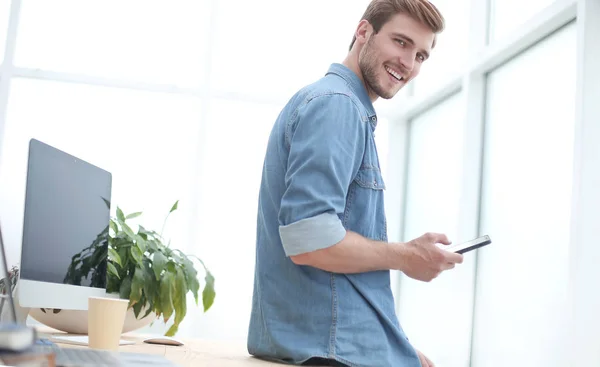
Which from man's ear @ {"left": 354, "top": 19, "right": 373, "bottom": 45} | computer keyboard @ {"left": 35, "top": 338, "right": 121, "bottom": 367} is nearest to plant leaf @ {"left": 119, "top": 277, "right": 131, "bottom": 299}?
computer keyboard @ {"left": 35, "top": 338, "right": 121, "bottom": 367}

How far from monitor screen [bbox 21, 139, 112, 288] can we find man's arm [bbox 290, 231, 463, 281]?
0.52m

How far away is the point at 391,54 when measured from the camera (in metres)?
1.57

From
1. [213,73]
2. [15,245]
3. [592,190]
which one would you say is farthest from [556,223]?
[15,245]

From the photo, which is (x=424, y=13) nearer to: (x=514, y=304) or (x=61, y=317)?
(x=61, y=317)

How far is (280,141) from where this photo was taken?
1.44 m

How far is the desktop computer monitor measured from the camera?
144 centimetres

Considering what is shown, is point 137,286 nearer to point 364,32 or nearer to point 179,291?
point 179,291

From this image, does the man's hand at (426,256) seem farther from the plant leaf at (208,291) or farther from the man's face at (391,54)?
the plant leaf at (208,291)

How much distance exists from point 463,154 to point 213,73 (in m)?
1.70

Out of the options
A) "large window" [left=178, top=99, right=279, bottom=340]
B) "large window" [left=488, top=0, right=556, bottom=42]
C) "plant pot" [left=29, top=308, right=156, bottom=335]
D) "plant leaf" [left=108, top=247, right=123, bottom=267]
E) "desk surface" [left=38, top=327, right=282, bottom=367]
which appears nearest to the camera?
"desk surface" [left=38, top=327, right=282, bottom=367]

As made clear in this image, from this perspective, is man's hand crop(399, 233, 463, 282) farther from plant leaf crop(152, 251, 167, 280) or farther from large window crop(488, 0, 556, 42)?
large window crop(488, 0, 556, 42)

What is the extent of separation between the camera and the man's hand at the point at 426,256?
4.47ft

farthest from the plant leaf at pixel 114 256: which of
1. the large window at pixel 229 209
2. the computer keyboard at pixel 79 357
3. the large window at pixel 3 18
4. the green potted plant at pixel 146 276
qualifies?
the large window at pixel 3 18

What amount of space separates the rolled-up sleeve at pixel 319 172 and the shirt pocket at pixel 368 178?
5 cm
